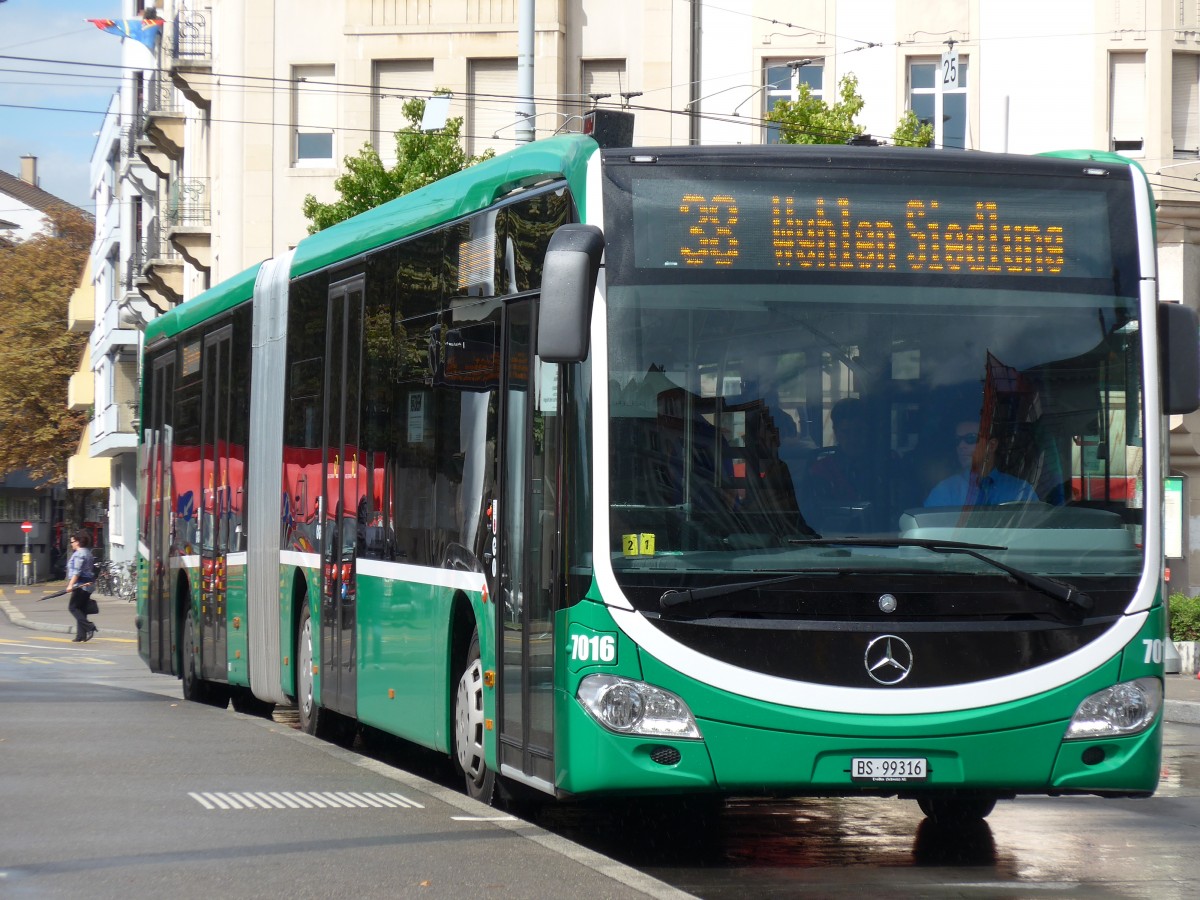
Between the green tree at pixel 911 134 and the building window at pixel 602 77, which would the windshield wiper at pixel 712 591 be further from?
the building window at pixel 602 77

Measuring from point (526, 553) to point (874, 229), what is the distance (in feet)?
6.53

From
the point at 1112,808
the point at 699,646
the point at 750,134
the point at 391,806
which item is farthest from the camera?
the point at 750,134

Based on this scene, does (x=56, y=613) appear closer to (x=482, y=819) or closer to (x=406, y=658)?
(x=406, y=658)

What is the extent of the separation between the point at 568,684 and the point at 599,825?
83.3 inches

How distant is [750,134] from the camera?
34.8m

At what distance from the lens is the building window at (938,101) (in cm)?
3419

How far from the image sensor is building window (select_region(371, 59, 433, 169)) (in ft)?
126

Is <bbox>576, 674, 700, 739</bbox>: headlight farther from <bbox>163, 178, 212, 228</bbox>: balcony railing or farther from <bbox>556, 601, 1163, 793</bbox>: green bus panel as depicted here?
<bbox>163, 178, 212, 228</bbox>: balcony railing

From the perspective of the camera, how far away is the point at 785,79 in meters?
34.8

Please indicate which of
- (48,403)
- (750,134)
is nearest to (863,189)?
(750,134)

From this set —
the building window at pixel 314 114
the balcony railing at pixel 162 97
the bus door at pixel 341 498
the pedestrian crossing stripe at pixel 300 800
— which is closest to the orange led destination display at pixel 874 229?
the pedestrian crossing stripe at pixel 300 800

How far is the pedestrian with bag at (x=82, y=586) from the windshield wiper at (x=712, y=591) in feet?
93.7

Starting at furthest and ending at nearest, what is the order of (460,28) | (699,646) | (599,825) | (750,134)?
(460,28), (750,134), (599,825), (699,646)

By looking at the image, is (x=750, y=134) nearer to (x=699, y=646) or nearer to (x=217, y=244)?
(x=217, y=244)
